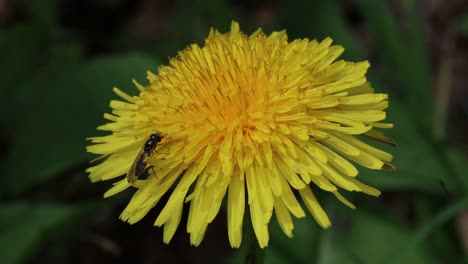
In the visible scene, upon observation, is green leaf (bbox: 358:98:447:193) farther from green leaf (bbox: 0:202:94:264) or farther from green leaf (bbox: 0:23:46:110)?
green leaf (bbox: 0:23:46:110)

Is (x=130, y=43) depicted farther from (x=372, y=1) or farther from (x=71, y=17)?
(x=372, y=1)

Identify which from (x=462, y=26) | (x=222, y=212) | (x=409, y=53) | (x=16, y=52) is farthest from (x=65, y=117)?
(x=462, y=26)

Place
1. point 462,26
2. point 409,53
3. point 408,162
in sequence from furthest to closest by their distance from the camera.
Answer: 1. point 462,26
2. point 409,53
3. point 408,162

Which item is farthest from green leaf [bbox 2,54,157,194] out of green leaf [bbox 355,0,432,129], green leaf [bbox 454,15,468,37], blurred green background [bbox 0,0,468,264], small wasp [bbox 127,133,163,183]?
green leaf [bbox 454,15,468,37]

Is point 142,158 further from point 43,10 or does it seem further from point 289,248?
point 43,10

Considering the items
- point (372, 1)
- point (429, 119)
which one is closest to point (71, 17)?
point (372, 1)

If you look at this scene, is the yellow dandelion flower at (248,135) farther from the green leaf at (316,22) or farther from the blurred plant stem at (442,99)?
the blurred plant stem at (442,99)
